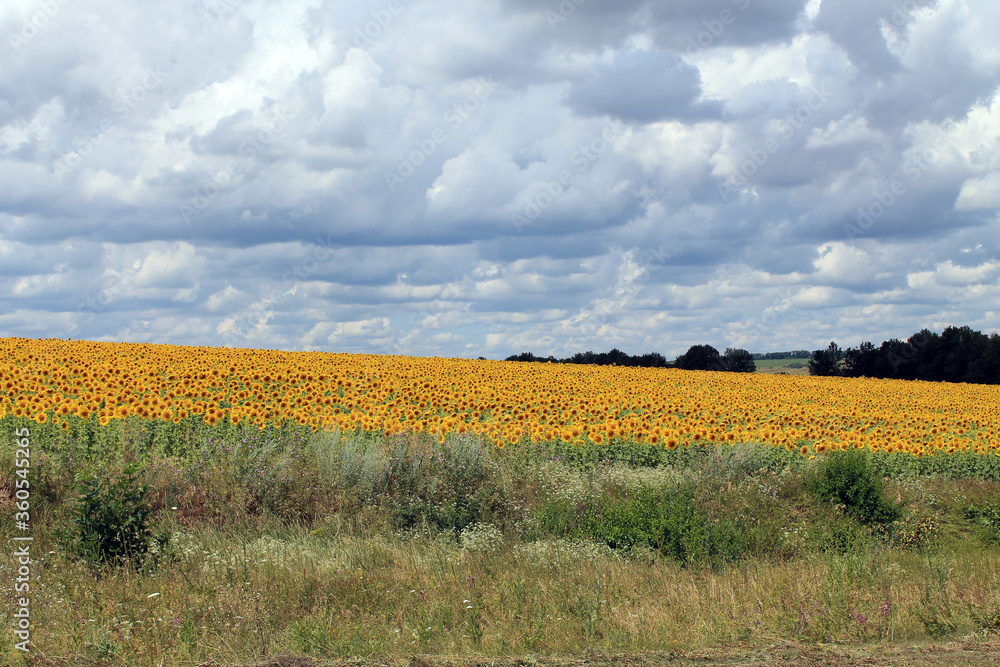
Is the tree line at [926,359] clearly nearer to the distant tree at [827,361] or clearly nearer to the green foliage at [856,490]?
the distant tree at [827,361]

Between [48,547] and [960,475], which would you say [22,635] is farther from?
[960,475]

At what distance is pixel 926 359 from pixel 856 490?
59.9 metres

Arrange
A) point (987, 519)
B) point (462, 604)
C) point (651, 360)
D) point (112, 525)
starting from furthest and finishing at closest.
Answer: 1. point (651, 360)
2. point (987, 519)
3. point (112, 525)
4. point (462, 604)

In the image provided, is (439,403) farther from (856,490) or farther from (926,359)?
(926,359)

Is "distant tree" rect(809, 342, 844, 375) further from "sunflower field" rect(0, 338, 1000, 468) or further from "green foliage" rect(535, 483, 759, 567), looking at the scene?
"green foliage" rect(535, 483, 759, 567)

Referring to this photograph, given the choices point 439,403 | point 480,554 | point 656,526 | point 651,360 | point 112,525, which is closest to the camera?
point 112,525

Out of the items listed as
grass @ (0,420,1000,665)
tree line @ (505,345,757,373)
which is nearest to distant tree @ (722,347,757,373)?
tree line @ (505,345,757,373)

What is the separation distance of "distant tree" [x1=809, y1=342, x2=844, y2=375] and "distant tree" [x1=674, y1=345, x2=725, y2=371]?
Answer: 417 inches

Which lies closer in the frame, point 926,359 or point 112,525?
point 112,525

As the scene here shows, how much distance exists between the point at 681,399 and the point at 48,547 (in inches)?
670

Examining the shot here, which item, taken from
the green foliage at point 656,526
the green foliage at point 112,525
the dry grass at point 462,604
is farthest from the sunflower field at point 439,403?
the dry grass at point 462,604

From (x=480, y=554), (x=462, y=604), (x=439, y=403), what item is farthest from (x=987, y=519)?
(x=439, y=403)

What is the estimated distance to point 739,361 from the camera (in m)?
56.1

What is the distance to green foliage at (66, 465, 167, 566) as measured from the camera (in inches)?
316
